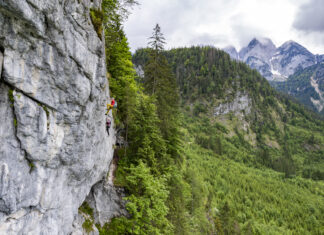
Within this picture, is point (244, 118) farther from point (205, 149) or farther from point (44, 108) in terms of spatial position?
point (44, 108)

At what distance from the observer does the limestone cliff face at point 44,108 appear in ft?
18.5

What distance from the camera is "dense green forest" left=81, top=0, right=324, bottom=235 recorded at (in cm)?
1441

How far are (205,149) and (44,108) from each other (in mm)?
87415

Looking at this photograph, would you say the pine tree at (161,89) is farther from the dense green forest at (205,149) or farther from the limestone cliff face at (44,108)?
the limestone cliff face at (44,108)

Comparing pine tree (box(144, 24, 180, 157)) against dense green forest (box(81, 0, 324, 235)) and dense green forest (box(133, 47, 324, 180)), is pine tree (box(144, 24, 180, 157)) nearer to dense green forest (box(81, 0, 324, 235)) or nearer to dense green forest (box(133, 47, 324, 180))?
dense green forest (box(81, 0, 324, 235))

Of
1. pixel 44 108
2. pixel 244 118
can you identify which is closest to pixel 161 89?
pixel 44 108

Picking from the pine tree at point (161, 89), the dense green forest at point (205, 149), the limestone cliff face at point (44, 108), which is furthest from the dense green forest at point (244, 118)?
the limestone cliff face at point (44, 108)

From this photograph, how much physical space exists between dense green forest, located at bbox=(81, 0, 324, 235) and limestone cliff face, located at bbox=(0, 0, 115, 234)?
2985 mm

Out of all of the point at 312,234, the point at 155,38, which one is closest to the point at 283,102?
the point at 312,234

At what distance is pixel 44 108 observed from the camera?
6.69 meters

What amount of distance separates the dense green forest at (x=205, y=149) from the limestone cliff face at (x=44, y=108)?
298cm

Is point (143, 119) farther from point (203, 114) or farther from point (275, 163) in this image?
point (203, 114)

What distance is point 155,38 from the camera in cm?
2073

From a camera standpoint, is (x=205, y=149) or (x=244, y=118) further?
(x=244, y=118)
